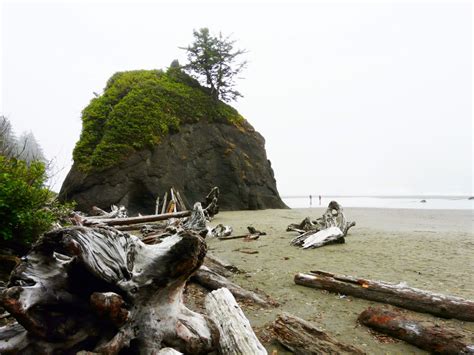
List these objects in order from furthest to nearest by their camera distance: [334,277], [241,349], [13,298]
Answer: [334,277] → [241,349] → [13,298]

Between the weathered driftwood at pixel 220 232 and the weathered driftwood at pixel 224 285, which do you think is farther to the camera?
the weathered driftwood at pixel 220 232

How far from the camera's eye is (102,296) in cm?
208

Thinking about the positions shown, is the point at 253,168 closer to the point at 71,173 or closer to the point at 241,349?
the point at 71,173

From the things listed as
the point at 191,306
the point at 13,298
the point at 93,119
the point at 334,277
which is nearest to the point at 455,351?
the point at 334,277

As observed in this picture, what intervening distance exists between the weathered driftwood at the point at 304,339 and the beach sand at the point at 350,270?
0.13 metres

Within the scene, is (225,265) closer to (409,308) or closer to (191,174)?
(409,308)

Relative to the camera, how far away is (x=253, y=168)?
2377cm

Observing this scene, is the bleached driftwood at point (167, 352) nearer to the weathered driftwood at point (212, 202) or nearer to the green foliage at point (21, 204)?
the green foliage at point (21, 204)

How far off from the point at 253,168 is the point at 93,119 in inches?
482

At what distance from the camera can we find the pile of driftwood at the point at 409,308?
2740 mm

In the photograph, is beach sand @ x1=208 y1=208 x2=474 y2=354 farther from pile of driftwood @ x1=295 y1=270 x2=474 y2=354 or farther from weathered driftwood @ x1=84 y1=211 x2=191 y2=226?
weathered driftwood @ x1=84 y1=211 x2=191 y2=226

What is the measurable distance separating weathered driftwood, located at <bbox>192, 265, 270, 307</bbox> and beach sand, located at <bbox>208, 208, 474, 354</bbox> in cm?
22

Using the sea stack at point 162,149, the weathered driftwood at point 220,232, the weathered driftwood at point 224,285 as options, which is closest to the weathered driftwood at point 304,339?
the weathered driftwood at point 224,285

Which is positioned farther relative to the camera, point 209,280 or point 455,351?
point 209,280
